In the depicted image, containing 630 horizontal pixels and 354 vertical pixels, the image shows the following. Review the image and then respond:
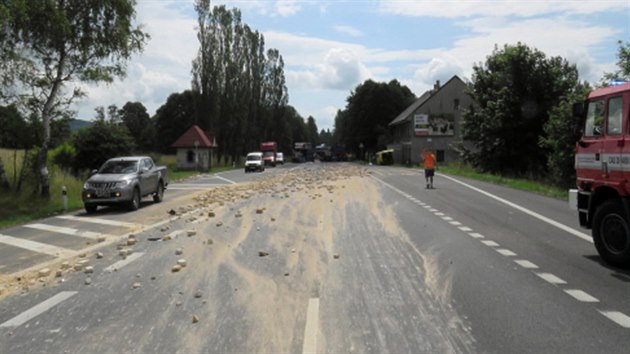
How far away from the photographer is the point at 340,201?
20828mm

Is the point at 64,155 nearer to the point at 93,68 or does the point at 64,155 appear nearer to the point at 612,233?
the point at 93,68

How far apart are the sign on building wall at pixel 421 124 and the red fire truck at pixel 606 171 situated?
66855 millimetres

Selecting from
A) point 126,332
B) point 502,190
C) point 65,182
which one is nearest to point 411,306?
point 126,332

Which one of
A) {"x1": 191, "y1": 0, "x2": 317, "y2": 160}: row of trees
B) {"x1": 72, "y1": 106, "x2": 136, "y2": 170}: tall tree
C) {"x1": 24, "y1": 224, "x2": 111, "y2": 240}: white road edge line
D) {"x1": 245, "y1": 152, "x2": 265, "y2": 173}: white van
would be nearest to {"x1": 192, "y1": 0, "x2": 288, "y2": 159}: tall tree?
{"x1": 191, "y1": 0, "x2": 317, "y2": 160}: row of trees

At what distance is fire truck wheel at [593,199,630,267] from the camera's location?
8906 millimetres

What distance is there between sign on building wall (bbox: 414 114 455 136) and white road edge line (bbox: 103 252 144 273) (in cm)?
6838

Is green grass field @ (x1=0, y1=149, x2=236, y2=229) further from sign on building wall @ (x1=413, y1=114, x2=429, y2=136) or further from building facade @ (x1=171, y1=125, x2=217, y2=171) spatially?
sign on building wall @ (x1=413, y1=114, x2=429, y2=136)

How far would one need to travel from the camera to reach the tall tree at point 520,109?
42.0 metres

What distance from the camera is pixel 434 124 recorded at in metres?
76.8

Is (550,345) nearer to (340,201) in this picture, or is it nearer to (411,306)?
(411,306)

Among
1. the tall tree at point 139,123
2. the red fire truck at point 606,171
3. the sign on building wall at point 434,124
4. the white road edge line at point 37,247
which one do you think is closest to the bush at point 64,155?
the white road edge line at point 37,247

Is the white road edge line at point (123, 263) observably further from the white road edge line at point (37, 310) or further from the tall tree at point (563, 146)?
the tall tree at point (563, 146)

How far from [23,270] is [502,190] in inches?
807

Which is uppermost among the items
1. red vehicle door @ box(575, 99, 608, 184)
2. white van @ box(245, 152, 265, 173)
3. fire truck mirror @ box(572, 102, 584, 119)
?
fire truck mirror @ box(572, 102, 584, 119)
